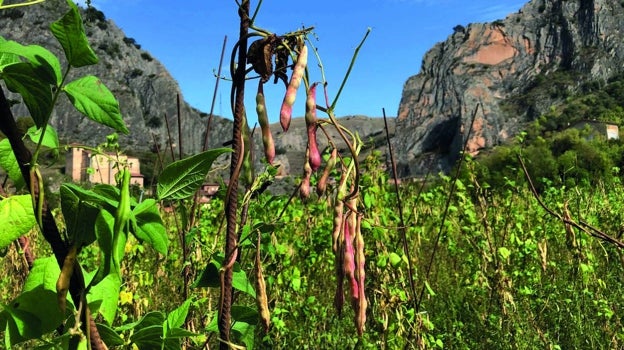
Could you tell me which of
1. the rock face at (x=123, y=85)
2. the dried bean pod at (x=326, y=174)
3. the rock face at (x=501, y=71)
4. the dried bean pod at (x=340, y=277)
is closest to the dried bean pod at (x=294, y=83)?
the dried bean pod at (x=326, y=174)

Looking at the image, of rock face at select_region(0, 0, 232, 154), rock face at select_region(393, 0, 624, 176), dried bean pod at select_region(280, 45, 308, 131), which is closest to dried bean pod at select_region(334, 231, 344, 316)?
dried bean pod at select_region(280, 45, 308, 131)

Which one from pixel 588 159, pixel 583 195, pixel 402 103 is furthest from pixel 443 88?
pixel 583 195

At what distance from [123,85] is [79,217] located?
266 feet

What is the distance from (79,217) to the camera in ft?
2.06

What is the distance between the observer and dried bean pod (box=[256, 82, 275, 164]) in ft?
2.51

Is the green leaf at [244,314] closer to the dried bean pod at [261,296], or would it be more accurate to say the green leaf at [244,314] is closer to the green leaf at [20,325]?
the dried bean pod at [261,296]

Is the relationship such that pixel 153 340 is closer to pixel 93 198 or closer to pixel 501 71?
pixel 93 198

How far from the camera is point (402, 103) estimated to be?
310ft

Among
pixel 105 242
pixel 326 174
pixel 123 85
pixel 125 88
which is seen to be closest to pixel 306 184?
pixel 326 174

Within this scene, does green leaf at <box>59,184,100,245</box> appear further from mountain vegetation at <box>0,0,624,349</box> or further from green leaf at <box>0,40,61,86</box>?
green leaf at <box>0,40,61,86</box>

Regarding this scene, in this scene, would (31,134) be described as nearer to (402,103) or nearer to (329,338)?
(329,338)

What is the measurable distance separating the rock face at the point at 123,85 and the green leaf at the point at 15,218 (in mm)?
67673

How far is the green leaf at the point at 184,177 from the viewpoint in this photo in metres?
0.67

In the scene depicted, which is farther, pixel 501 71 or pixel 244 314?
pixel 501 71
